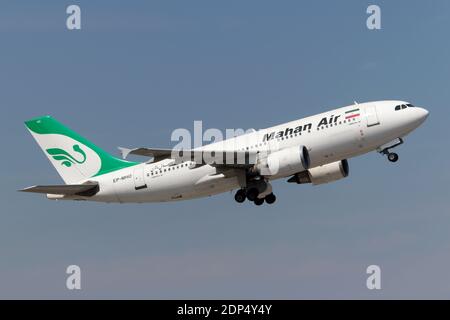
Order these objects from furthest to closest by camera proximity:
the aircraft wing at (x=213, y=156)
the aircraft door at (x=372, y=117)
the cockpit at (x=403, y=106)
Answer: the cockpit at (x=403, y=106), the aircraft wing at (x=213, y=156), the aircraft door at (x=372, y=117)

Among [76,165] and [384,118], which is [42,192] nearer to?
[76,165]

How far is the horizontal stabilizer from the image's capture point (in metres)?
53.8

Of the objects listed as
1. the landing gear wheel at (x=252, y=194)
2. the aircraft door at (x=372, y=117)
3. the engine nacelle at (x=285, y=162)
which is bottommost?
the landing gear wheel at (x=252, y=194)

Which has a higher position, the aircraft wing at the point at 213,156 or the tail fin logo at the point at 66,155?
the tail fin logo at the point at 66,155

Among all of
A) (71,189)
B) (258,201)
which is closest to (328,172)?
(258,201)

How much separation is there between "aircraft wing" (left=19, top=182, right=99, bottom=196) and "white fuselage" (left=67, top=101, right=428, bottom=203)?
44 centimetres

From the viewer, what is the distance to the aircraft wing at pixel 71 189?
176ft

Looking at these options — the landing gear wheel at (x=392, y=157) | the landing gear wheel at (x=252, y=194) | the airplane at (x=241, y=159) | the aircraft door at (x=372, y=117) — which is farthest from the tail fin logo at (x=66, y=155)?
the landing gear wheel at (x=392, y=157)

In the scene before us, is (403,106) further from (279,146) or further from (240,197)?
(240,197)

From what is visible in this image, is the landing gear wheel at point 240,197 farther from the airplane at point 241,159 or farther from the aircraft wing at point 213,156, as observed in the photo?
the aircraft wing at point 213,156

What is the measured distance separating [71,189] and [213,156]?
10164mm

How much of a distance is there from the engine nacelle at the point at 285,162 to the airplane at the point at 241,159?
6 centimetres

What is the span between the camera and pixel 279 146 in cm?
5053

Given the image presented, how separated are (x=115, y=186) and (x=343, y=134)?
14.9m
